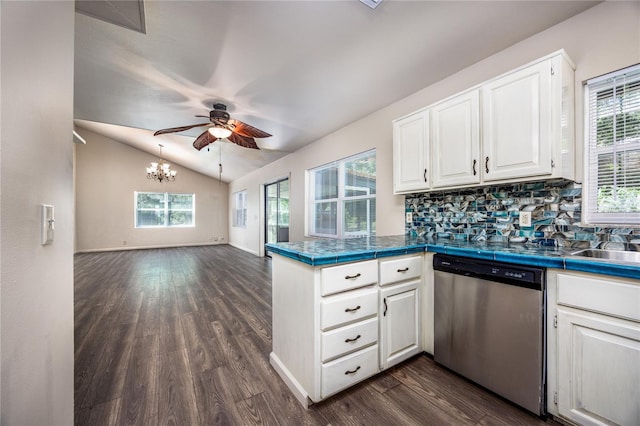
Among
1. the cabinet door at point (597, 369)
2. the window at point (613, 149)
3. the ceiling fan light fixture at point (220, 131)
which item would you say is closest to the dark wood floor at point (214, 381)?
the cabinet door at point (597, 369)

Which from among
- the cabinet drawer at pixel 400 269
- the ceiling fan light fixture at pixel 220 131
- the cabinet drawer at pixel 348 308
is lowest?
the cabinet drawer at pixel 348 308

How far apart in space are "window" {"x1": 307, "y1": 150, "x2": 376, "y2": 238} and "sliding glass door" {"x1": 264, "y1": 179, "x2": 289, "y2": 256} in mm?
1363

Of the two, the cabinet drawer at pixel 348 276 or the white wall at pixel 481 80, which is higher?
the white wall at pixel 481 80

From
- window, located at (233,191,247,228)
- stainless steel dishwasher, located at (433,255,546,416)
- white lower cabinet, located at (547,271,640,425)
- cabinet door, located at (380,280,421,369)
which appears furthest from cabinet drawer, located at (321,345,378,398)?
window, located at (233,191,247,228)

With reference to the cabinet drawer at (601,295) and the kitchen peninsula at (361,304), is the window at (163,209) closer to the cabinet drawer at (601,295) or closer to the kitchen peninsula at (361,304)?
the kitchen peninsula at (361,304)

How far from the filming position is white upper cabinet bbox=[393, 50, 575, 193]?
1.56 m

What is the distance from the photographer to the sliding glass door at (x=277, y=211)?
19.4 ft

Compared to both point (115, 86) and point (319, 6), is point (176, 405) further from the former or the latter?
point (115, 86)

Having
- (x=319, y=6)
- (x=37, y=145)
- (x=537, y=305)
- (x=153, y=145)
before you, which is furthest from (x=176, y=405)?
(x=153, y=145)

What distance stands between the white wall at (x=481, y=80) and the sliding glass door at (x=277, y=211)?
0.77 m

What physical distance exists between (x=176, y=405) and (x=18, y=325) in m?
1.26

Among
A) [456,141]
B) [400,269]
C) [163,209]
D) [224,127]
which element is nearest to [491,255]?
[400,269]

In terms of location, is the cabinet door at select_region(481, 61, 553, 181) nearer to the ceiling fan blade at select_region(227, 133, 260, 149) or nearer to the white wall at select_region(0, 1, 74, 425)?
the white wall at select_region(0, 1, 74, 425)

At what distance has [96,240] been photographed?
7555 millimetres
